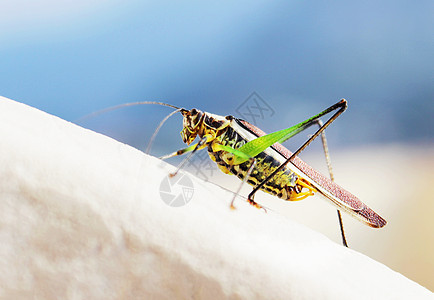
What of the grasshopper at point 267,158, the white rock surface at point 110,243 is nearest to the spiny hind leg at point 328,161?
the grasshopper at point 267,158

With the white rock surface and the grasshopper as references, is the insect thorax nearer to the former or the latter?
the grasshopper

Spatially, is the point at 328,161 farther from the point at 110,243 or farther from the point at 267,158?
the point at 110,243

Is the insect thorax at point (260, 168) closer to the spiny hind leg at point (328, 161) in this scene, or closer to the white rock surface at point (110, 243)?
the spiny hind leg at point (328, 161)

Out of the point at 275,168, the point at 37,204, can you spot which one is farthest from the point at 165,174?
the point at 275,168

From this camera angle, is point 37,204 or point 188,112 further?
point 188,112

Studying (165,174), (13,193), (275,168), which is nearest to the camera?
(13,193)

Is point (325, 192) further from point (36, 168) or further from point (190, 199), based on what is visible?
point (36, 168)

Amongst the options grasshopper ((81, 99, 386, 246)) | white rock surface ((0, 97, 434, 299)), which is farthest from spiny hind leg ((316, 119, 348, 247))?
white rock surface ((0, 97, 434, 299))
